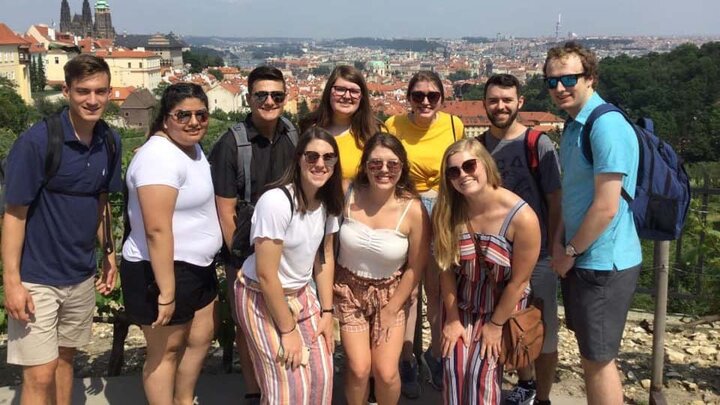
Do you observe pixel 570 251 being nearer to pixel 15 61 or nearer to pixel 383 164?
pixel 383 164

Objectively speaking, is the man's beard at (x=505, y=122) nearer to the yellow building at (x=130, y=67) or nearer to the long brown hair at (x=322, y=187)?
the long brown hair at (x=322, y=187)

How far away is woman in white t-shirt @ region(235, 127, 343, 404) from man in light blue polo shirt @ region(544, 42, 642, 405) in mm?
744

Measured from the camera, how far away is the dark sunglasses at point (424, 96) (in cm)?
260

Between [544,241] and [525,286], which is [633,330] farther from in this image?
[525,286]

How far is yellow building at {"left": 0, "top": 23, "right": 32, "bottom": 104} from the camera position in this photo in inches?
1705

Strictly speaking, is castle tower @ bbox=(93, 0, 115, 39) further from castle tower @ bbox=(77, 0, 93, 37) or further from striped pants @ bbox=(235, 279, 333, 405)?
striped pants @ bbox=(235, 279, 333, 405)

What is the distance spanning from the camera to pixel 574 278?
212 centimetres

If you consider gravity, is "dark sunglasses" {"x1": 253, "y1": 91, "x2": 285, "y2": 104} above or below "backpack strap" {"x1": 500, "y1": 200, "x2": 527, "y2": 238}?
above

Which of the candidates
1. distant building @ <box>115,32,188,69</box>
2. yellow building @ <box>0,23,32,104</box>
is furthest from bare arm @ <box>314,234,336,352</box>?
distant building @ <box>115,32,188,69</box>

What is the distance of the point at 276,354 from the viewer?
212 cm

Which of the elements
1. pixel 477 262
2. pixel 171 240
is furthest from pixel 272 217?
pixel 477 262

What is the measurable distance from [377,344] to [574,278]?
69 cm

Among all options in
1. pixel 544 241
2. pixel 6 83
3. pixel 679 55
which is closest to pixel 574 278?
pixel 544 241

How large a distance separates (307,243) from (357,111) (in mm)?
678
